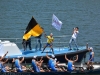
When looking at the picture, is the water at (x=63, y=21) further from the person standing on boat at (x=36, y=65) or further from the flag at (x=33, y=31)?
the person standing on boat at (x=36, y=65)

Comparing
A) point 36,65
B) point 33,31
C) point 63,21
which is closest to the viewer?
point 36,65

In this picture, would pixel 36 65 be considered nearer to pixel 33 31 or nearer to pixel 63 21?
pixel 33 31

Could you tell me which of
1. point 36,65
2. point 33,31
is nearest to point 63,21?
point 33,31

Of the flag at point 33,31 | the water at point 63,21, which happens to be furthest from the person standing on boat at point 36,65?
the water at point 63,21

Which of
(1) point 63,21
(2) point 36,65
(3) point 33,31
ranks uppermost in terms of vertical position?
(1) point 63,21

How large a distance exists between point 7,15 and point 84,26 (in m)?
20.5

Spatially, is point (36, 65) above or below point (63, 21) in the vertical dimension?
below

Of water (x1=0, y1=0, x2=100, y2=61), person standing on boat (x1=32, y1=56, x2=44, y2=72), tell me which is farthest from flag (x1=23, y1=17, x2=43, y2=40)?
water (x1=0, y1=0, x2=100, y2=61)

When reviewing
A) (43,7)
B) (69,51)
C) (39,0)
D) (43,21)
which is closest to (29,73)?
(69,51)

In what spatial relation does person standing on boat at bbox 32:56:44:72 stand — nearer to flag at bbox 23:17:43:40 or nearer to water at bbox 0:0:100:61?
flag at bbox 23:17:43:40

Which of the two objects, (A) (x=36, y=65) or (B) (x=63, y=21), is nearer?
(A) (x=36, y=65)

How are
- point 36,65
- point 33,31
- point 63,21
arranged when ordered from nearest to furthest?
point 36,65 → point 33,31 → point 63,21

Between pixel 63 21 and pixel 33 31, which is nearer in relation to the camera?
pixel 33 31

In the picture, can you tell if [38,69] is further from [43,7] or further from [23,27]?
[43,7]
